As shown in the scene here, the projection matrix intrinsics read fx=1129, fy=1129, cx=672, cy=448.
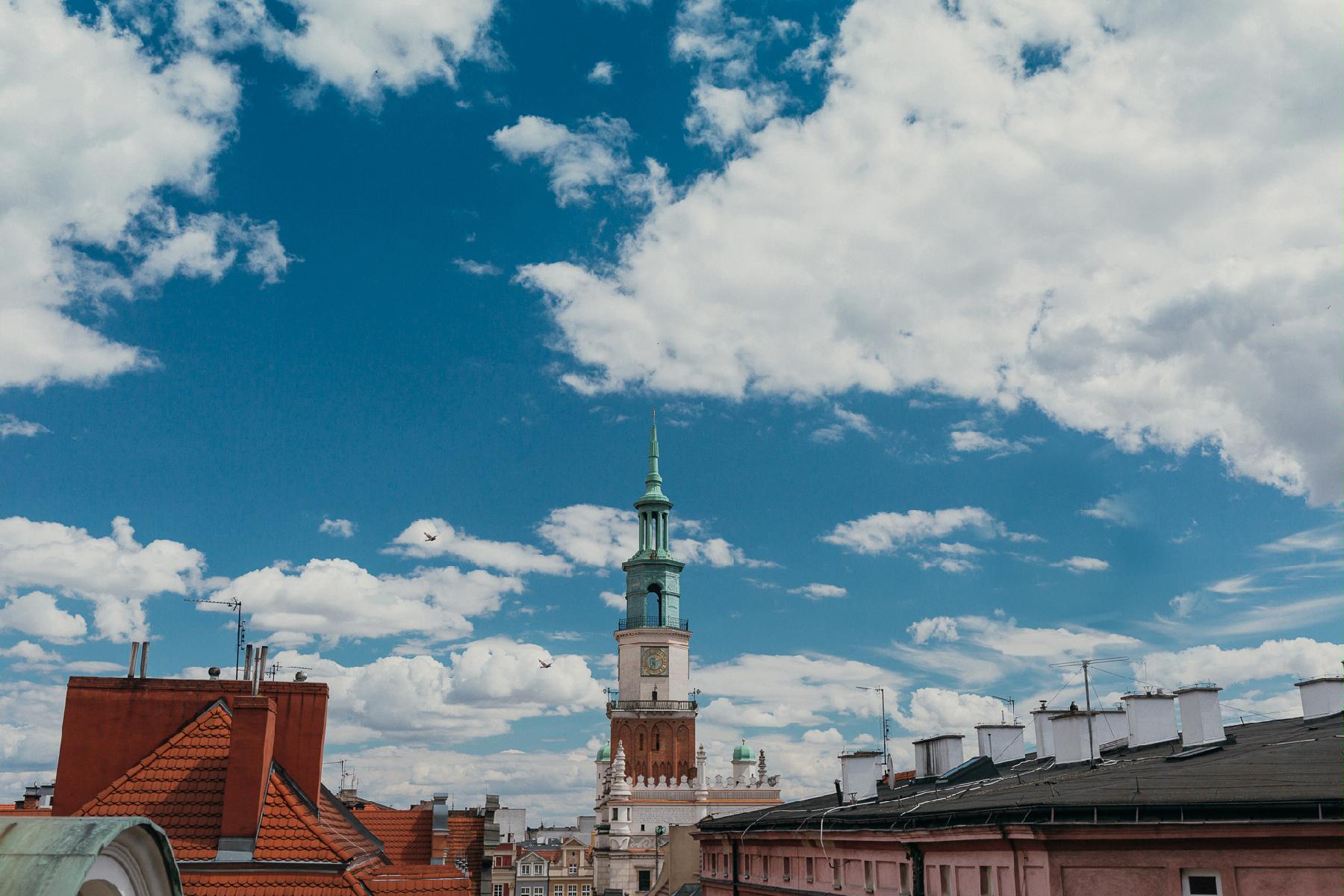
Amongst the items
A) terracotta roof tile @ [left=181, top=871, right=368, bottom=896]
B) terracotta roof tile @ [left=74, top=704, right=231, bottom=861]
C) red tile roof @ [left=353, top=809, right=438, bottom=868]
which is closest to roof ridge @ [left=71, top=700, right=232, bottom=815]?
terracotta roof tile @ [left=74, top=704, right=231, bottom=861]

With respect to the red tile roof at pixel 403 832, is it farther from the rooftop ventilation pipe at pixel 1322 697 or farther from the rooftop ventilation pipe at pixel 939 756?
the rooftop ventilation pipe at pixel 1322 697

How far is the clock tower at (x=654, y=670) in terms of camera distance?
117m

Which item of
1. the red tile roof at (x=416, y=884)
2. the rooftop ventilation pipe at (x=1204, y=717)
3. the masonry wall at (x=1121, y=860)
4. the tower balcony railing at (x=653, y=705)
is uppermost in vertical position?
the tower balcony railing at (x=653, y=705)

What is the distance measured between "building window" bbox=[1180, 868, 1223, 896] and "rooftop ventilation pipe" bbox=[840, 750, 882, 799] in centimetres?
2338

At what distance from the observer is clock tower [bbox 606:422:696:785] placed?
385ft

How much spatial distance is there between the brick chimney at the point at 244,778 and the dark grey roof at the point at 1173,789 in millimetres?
14445

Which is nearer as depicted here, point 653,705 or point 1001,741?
point 1001,741

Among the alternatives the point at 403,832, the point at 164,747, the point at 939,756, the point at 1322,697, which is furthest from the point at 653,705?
the point at 164,747

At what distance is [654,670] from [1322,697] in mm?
92856

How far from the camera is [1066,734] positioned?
34.6 metres

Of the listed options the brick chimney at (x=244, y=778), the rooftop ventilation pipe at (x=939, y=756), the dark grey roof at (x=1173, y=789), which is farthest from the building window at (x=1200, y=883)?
the rooftop ventilation pipe at (x=939, y=756)

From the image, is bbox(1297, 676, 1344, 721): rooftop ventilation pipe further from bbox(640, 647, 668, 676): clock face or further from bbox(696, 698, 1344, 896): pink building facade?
bbox(640, 647, 668, 676): clock face

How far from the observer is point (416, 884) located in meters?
21.5

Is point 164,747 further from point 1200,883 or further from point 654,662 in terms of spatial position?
point 654,662
